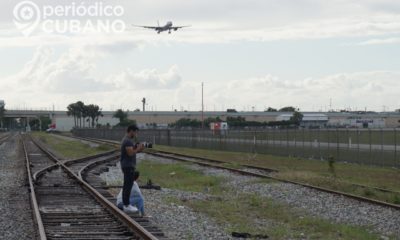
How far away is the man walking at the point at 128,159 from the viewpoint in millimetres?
14305

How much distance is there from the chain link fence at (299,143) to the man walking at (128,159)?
17632 millimetres

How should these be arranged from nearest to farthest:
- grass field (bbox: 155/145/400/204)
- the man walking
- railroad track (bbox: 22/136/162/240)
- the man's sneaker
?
railroad track (bbox: 22/136/162/240) → the man walking → the man's sneaker → grass field (bbox: 155/145/400/204)

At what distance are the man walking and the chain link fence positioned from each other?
17632 mm

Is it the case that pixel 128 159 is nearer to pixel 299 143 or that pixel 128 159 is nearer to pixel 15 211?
pixel 15 211

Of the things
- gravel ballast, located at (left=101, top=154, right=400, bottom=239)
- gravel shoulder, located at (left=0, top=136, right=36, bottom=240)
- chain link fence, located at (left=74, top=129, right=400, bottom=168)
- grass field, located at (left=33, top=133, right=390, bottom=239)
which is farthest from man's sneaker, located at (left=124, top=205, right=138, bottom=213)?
chain link fence, located at (left=74, top=129, right=400, bottom=168)

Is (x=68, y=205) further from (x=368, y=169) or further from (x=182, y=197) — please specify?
(x=368, y=169)

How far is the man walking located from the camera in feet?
46.9

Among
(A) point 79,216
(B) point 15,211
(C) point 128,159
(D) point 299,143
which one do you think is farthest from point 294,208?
(D) point 299,143

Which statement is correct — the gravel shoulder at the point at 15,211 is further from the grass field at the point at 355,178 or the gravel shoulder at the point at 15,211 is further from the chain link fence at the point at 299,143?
the chain link fence at the point at 299,143

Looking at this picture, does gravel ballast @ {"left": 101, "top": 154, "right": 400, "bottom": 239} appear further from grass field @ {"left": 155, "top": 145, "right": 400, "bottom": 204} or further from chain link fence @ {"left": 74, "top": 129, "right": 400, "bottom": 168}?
chain link fence @ {"left": 74, "top": 129, "right": 400, "bottom": 168}

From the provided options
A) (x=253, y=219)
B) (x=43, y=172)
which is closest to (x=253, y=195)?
(x=253, y=219)

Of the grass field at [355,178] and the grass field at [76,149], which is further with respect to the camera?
the grass field at [76,149]

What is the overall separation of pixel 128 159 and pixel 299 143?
39350mm

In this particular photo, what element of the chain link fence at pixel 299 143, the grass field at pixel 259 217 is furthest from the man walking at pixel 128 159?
the chain link fence at pixel 299 143
